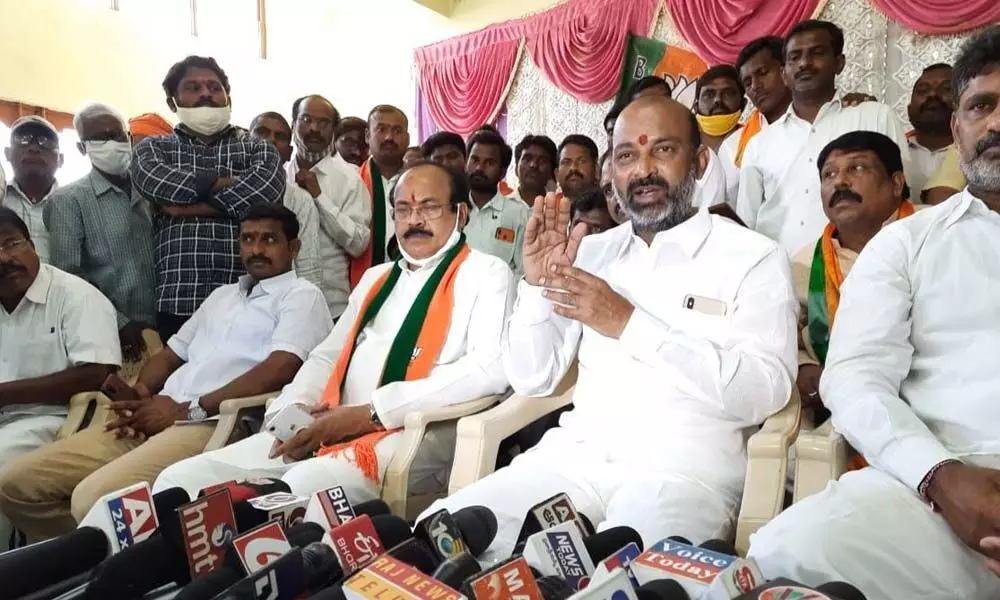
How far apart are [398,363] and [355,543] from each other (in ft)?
5.14

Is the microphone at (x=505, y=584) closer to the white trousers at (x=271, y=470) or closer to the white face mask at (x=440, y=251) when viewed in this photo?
the white trousers at (x=271, y=470)

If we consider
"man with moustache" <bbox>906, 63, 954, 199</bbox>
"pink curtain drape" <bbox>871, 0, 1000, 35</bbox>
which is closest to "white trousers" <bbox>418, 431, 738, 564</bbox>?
"man with moustache" <bbox>906, 63, 954, 199</bbox>

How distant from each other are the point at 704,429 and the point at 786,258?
0.49m

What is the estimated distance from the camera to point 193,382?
3068mm

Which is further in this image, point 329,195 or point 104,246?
point 329,195

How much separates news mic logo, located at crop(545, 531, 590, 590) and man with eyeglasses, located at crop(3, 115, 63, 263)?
3783 mm

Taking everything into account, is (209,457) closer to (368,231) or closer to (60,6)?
(368,231)

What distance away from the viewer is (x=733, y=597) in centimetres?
84

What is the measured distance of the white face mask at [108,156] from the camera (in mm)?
3660

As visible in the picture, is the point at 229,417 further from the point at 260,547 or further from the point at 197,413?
the point at 260,547

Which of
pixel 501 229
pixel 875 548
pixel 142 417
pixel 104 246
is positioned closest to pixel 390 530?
pixel 875 548

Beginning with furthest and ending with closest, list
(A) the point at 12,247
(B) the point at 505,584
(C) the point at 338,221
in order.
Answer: (C) the point at 338,221, (A) the point at 12,247, (B) the point at 505,584

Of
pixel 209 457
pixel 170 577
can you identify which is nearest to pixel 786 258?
pixel 170 577

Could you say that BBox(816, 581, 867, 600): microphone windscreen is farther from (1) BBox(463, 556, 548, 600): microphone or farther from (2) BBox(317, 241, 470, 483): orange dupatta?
(2) BBox(317, 241, 470, 483): orange dupatta
